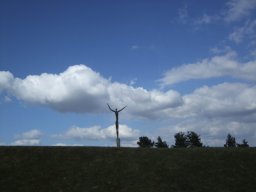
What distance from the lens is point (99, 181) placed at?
20.4 metres

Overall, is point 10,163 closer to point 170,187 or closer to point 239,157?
point 170,187

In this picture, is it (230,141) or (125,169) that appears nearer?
(125,169)

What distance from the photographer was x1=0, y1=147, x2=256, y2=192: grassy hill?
2003 cm

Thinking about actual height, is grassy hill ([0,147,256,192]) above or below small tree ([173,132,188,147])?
below

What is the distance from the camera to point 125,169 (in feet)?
72.8

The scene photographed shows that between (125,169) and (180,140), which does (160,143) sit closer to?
(180,140)

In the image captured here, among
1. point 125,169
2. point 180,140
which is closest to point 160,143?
point 180,140

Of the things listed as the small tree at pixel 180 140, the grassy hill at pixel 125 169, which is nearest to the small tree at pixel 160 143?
the small tree at pixel 180 140

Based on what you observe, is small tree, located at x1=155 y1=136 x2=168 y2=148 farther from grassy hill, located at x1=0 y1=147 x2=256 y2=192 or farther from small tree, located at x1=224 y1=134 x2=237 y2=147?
grassy hill, located at x1=0 y1=147 x2=256 y2=192

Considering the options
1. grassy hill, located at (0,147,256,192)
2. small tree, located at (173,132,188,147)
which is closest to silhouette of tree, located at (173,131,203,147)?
small tree, located at (173,132,188,147)

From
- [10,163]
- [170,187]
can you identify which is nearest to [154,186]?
[170,187]

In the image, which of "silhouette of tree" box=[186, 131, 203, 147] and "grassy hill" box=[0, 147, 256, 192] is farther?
"silhouette of tree" box=[186, 131, 203, 147]

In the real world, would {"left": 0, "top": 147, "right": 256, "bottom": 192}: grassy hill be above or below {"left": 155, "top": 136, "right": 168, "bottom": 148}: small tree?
below

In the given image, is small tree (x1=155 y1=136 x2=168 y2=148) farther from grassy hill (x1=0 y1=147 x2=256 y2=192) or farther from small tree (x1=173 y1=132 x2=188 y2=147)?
grassy hill (x1=0 y1=147 x2=256 y2=192)
